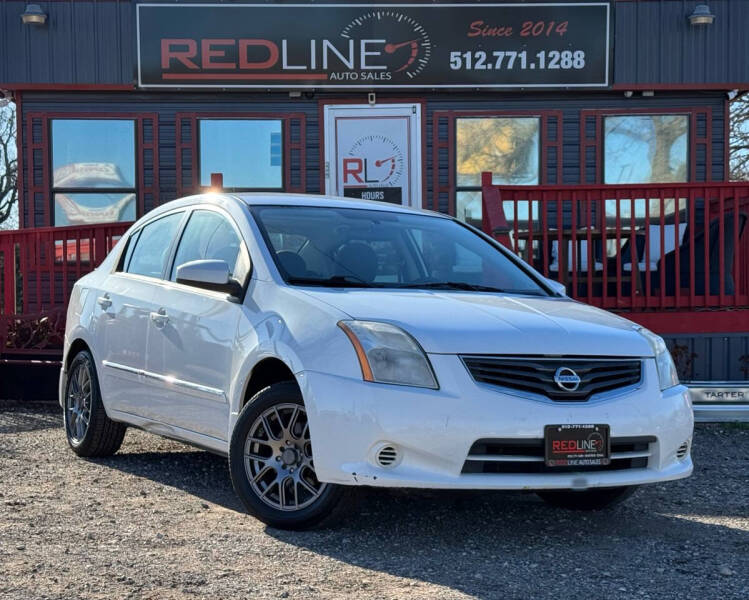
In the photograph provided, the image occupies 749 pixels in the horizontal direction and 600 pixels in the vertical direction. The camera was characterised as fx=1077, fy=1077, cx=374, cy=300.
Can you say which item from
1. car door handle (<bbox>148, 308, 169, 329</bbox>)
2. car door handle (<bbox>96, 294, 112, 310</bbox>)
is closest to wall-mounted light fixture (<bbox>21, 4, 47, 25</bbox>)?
car door handle (<bbox>96, 294, 112, 310</bbox>)

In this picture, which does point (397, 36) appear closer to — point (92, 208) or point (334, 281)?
point (92, 208)

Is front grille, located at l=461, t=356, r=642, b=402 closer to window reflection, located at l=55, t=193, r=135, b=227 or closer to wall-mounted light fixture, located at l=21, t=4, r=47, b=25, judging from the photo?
window reflection, located at l=55, t=193, r=135, b=227

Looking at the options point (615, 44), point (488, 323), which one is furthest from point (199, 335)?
point (615, 44)

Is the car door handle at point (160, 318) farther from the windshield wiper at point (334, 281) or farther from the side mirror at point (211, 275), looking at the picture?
the windshield wiper at point (334, 281)

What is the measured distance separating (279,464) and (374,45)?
869cm

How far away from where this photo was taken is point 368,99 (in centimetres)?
1287

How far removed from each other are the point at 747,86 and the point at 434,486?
390 inches

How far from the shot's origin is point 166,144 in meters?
13.0

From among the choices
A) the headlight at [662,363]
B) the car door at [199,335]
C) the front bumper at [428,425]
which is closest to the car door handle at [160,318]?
the car door at [199,335]

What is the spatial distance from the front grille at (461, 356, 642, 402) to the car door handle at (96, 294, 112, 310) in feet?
9.60

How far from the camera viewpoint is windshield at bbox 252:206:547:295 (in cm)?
543

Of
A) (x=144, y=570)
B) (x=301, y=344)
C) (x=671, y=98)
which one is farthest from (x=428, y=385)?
(x=671, y=98)

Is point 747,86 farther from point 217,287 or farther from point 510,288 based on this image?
point 217,287

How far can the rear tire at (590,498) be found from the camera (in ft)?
17.5
